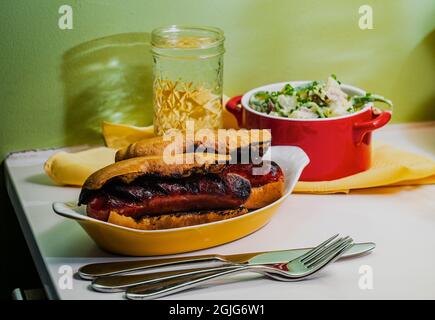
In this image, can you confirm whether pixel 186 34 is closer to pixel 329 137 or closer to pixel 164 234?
pixel 329 137

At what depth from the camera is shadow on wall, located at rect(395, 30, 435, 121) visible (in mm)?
1273

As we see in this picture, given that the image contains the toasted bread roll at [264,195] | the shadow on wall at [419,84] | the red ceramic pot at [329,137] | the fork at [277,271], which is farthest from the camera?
the shadow on wall at [419,84]

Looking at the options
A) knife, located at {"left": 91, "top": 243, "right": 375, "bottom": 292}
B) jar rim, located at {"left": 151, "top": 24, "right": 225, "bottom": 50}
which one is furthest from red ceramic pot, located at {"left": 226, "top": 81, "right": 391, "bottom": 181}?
knife, located at {"left": 91, "top": 243, "right": 375, "bottom": 292}

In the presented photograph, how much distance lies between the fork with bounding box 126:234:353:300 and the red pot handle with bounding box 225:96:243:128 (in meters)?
0.32

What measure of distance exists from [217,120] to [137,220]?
33cm

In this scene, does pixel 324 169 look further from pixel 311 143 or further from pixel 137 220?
pixel 137 220

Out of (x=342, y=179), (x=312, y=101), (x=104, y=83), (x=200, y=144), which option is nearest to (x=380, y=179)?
(x=342, y=179)

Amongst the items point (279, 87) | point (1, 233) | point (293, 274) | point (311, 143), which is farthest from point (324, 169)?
point (1, 233)

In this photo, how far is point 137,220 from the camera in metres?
0.80

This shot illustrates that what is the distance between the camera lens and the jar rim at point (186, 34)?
1.06 metres

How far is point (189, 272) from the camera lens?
76cm

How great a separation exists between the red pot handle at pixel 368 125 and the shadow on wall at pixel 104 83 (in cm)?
34

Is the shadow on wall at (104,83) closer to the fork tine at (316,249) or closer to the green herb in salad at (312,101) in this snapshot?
the green herb in salad at (312,101)

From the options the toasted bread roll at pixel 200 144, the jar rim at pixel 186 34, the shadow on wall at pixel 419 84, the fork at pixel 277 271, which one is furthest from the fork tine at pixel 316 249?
the shadow on wall at pixel 419 84
